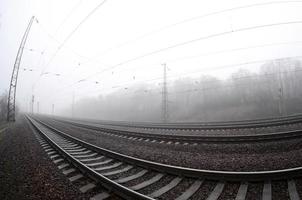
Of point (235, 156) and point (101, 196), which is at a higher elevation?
point (235, 156)

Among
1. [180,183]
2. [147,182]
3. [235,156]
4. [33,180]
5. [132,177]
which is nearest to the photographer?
[180,183]

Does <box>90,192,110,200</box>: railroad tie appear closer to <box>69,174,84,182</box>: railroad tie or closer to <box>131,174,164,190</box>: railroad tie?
<box>131,174,164,190</box>: railroad tie

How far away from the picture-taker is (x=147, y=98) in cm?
6144

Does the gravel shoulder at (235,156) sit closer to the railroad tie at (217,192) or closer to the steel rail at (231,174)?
the steel rail at (231,174)

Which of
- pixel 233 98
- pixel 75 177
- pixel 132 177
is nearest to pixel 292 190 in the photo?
pixel 132 177

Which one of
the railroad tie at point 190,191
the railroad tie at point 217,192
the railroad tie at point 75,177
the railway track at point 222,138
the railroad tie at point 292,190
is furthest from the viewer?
the railway track at point 222,138

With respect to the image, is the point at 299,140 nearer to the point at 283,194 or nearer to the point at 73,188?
the point at 283,194

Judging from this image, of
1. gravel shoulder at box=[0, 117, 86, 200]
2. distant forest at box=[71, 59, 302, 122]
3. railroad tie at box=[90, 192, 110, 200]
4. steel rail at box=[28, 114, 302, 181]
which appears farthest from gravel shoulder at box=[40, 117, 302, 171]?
distant forest at box=[71, 59, 302, 122]

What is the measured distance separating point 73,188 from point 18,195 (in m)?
1.41

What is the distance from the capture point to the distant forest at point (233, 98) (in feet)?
130

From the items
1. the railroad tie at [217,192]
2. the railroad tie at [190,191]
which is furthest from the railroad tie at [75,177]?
the railroad tie at [217,192]

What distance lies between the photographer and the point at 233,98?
46875 millimetres

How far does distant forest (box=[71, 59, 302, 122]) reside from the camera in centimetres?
3966

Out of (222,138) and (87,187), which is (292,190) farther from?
(222,138)
